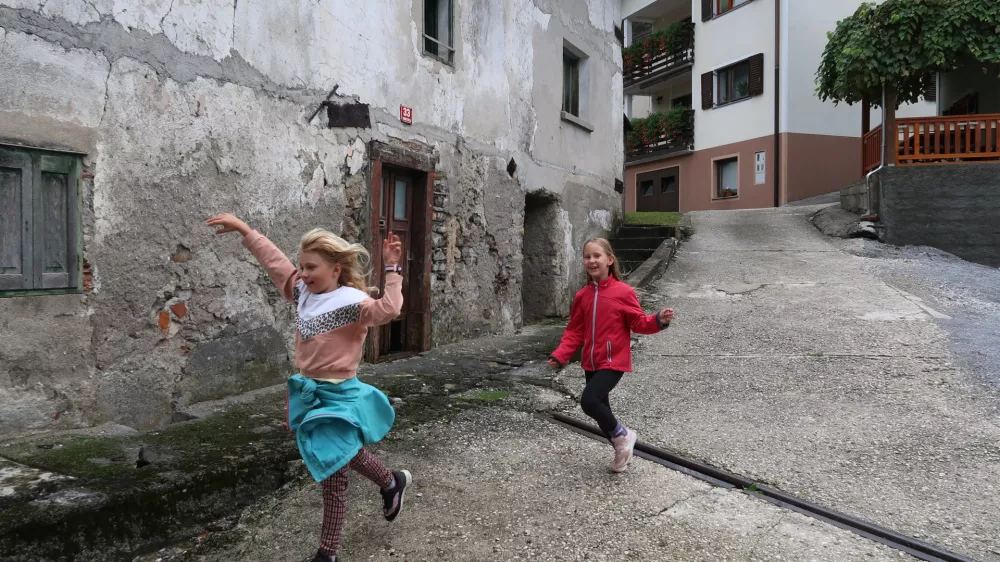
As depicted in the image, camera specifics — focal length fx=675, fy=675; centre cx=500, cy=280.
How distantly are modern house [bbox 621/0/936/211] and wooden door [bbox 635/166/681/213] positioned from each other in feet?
0.12

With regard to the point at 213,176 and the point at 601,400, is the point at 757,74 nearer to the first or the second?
the point at 213,176

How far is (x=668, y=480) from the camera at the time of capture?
332 centimetres

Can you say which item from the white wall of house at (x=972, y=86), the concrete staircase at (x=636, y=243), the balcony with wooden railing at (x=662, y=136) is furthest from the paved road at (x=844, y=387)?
the balcony with wooden railing at (x=662, y=136)

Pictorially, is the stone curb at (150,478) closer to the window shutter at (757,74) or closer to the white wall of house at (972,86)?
the white wall of house at (972,86)

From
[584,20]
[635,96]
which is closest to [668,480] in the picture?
[584,20]

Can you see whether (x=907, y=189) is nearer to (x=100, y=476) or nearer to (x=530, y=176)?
(x=530, y=176)

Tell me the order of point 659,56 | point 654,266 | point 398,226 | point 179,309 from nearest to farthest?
point 179,309 → point 398,226 → point 654,266 → point 659,56

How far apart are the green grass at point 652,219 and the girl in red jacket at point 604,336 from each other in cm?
880

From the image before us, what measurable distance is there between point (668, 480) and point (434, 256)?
4.06m

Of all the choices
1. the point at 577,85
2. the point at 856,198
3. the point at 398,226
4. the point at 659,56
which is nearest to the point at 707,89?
the point at 659,56

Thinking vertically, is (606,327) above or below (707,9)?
below

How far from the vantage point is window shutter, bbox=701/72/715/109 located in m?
20.3

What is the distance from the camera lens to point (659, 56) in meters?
22.0

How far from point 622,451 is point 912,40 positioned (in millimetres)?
10456
